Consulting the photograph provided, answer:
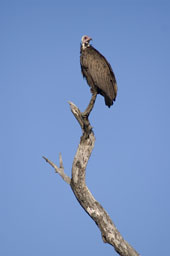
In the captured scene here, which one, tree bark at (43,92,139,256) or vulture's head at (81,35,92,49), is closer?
tree bark at (43,92,139,256)

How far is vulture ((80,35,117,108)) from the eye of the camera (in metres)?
7.87

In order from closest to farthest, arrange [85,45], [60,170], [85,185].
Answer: [85,185], [60,170], [85,45]

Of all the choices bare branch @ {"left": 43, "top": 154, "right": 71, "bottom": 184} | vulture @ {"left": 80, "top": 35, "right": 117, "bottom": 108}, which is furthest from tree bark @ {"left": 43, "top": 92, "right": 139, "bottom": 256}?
vulture @ {"left": 80, "top": 35, "right": 117, "bottom": 108}

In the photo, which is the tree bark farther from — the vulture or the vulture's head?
the vulture's head

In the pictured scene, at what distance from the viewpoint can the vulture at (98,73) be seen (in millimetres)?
7867

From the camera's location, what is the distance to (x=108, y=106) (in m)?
8.02

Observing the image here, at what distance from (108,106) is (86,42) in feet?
4.91

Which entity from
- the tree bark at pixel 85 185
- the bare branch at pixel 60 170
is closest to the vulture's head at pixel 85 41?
the tree bark at pixel 85 185

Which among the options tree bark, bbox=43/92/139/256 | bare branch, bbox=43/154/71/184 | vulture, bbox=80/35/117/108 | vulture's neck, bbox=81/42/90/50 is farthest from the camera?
vulture's neck, bbox=81/42/90/50

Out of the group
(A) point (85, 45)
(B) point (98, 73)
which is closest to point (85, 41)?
(A) point (85, 45)

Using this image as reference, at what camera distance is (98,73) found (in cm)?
801

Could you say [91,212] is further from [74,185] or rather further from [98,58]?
[98,58]

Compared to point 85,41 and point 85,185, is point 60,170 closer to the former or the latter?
point 85,185

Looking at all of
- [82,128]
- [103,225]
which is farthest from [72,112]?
[103,225]
